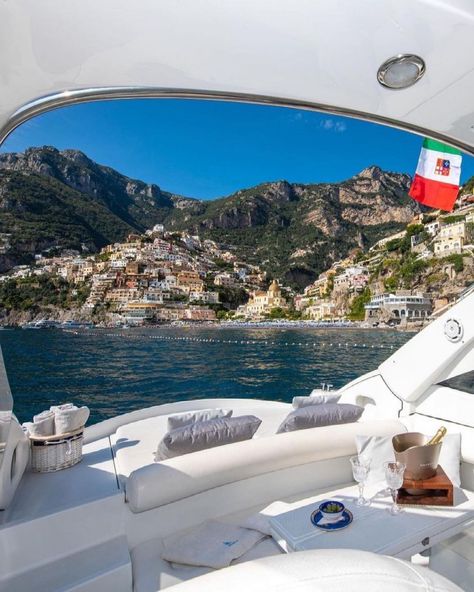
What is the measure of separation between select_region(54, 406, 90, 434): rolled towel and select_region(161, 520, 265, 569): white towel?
0.66 m

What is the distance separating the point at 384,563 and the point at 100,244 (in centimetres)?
4125

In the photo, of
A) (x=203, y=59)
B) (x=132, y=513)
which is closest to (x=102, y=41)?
(x=203, y=59)

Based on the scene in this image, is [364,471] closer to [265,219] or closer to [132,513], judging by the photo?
[132,513]

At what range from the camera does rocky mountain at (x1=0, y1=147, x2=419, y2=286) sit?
36.6 m

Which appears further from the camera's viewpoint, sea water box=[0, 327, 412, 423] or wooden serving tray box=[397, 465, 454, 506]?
sea water box=[0, 327, 412, 423]

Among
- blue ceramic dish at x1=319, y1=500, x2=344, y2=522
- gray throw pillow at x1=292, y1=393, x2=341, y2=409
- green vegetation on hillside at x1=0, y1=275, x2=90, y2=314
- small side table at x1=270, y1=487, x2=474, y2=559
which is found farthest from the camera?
green vegetation on hillside at x1=0, y1=275, x2=90, y2=314

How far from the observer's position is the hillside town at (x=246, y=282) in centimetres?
3269

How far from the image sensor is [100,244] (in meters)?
38.7

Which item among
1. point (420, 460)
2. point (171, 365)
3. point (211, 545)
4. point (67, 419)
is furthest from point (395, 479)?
point (171, 365)

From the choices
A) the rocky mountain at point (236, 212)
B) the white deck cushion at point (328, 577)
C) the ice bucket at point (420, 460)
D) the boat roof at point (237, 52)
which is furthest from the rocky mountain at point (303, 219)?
the white deck cushion at point (328, 577)

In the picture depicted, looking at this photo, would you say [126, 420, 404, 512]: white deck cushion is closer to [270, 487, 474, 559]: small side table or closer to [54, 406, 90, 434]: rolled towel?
[270, 487, 474, 559]: small side table

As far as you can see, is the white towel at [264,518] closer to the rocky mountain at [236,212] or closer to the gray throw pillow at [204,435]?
the gray throw pillow at [204,435]

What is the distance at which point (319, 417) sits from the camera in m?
2.05

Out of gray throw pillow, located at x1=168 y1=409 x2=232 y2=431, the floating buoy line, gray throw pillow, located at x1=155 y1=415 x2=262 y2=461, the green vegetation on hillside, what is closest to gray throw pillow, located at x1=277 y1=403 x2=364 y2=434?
gray throw pillow, located at x1=155 y1=415 x2=262 y2=461
